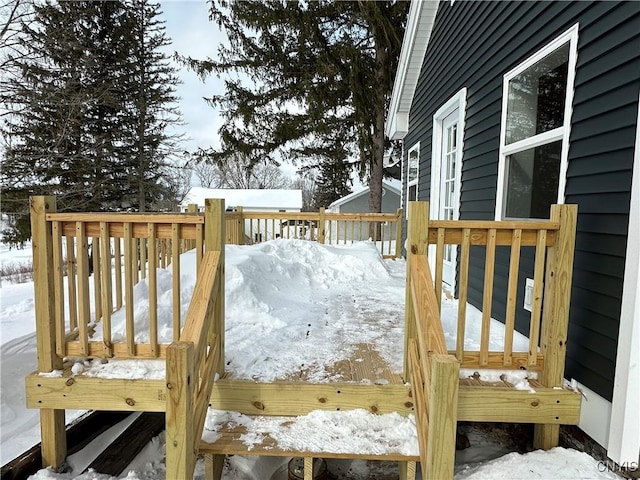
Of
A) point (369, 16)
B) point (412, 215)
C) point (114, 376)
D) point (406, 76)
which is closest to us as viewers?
point (412, 215)

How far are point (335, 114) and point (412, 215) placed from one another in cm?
1129

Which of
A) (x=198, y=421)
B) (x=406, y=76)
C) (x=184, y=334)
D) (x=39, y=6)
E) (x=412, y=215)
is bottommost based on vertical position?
(x=198, y=421)

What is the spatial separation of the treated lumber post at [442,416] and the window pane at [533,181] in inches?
72.8

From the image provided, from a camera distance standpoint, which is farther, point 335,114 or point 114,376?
point 335,114

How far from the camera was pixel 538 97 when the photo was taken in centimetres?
304

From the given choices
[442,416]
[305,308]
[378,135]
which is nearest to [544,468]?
[442,416]

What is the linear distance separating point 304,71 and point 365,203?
11.6 m

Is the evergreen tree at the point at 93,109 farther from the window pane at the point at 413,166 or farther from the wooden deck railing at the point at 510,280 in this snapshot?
the wooden deck railing at the point at 510,280

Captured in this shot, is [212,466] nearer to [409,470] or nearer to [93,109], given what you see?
[409,470]

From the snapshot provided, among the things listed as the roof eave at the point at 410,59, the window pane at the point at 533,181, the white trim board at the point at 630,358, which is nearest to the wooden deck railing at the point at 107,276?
the white trim board at the point at 630,358

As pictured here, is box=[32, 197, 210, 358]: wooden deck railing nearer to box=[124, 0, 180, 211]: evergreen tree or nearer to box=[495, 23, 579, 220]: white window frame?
box=[495, 23, 579, 220]: white window frame

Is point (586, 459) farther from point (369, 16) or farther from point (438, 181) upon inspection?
point (369, 16)

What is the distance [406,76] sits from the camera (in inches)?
267

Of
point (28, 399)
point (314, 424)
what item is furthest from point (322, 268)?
point (28, 399)
